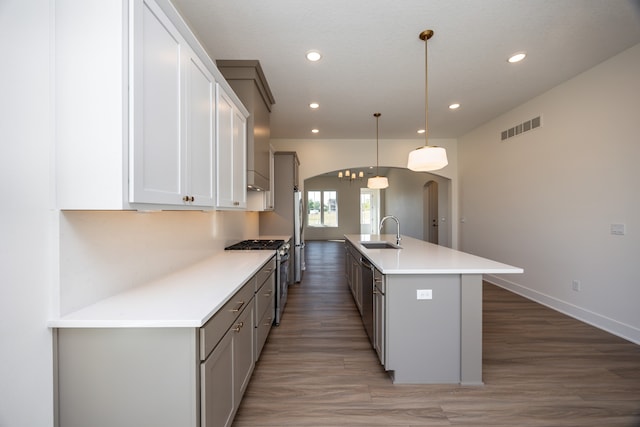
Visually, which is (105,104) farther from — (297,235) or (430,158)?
(297,235)

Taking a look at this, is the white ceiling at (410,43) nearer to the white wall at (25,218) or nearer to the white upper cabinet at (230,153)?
the white upper cabinet at (230,153)

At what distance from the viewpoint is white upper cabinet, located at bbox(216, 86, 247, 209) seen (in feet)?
6.95

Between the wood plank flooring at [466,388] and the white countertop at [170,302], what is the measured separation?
90cm

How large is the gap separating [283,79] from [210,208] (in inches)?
80.9

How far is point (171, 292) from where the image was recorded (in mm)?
1472

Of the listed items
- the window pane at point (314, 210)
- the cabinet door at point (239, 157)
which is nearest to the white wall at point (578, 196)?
the cabinet door at point (239, 157)

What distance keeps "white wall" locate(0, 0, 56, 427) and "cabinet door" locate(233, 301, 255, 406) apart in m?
0.78

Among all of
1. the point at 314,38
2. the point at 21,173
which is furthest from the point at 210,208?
the point at 314,38

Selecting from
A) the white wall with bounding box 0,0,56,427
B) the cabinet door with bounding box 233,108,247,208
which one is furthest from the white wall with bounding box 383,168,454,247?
the white wall with bounding box 0,0,56,427

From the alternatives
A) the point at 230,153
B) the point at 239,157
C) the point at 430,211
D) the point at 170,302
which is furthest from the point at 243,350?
the point at 430,211

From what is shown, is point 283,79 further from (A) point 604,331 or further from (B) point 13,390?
(A) point 604,331

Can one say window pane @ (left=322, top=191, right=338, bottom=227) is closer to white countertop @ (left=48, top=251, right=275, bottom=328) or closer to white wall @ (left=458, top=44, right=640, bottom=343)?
white wall @ (left=458, top=44, right=640, bottom=343)

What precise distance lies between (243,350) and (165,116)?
1475 mm

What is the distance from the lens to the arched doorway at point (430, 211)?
24.6 ft
